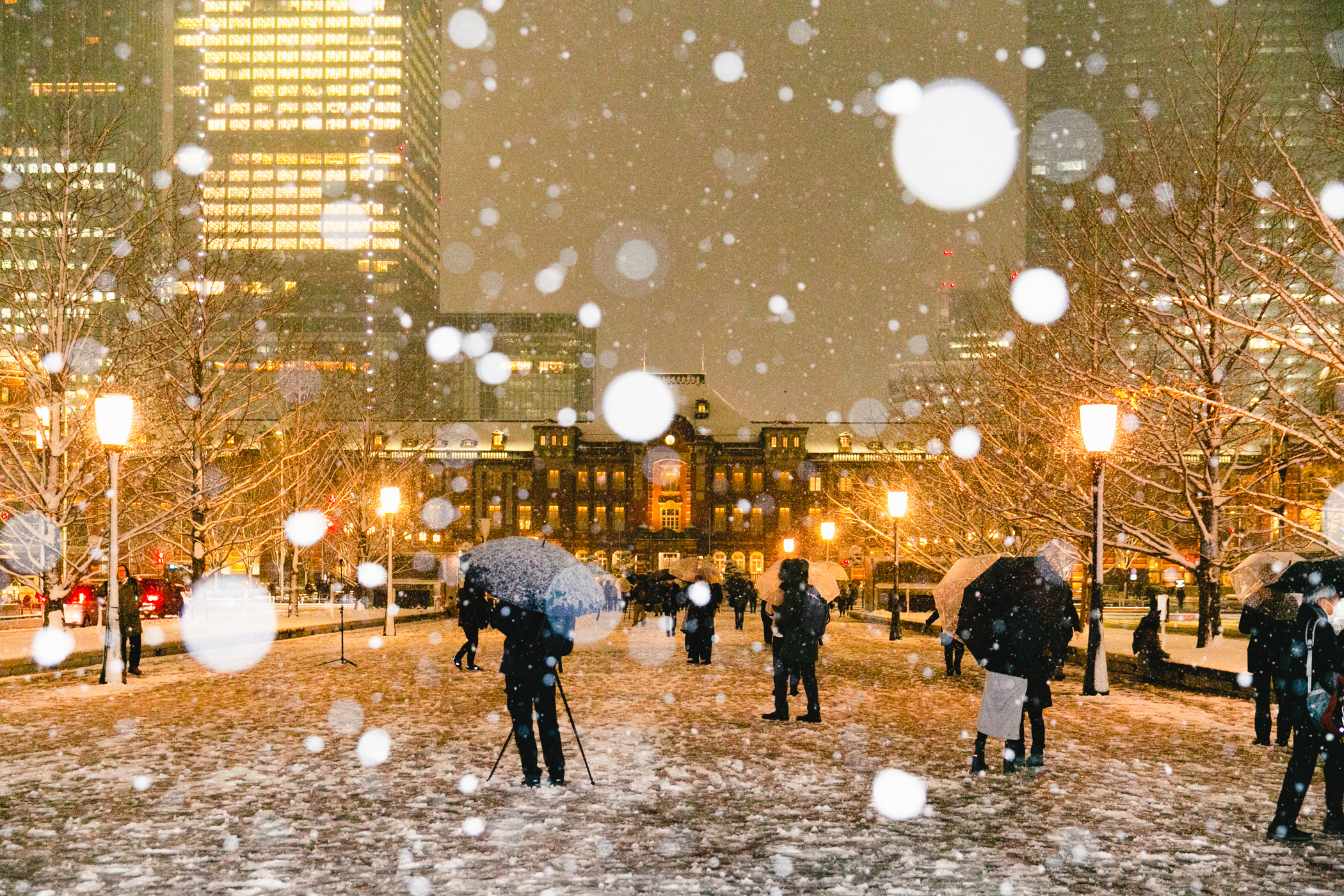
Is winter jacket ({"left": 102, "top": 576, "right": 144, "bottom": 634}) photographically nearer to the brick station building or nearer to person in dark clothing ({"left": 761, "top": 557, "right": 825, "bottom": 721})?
person in dark clothing ({"left": 761, "top": 557, "right": 825, "bottom": 721})

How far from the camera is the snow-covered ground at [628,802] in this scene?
259 inches

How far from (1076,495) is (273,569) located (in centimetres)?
7224

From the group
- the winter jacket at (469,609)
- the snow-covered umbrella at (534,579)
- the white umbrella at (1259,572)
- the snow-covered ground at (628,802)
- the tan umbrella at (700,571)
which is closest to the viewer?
the snow-covered ground at (628,802)

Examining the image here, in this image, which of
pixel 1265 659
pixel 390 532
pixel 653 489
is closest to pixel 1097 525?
pixel 1265 659

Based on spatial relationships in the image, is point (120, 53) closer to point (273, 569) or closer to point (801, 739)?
point (273, 569)

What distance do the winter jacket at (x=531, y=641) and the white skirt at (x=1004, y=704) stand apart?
3.76 metres

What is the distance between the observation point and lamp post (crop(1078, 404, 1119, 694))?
1582 centimetres

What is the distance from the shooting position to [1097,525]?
54.2 feet

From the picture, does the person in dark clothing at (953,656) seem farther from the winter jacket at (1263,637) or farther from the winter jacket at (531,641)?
the winter jacket at (531,641)

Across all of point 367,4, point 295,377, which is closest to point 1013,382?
point 295,377

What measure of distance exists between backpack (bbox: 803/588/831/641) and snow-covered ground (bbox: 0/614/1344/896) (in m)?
1.11

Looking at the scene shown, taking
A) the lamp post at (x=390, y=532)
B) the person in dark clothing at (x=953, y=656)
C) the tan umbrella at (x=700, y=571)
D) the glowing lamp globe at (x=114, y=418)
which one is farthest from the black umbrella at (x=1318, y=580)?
the lamp post at (x=390, y=532)

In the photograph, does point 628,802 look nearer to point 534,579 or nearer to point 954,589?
point 534,579

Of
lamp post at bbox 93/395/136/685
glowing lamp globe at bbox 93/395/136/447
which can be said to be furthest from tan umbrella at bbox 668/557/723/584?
glowing lamp globe at bbox 93/395/136/447
